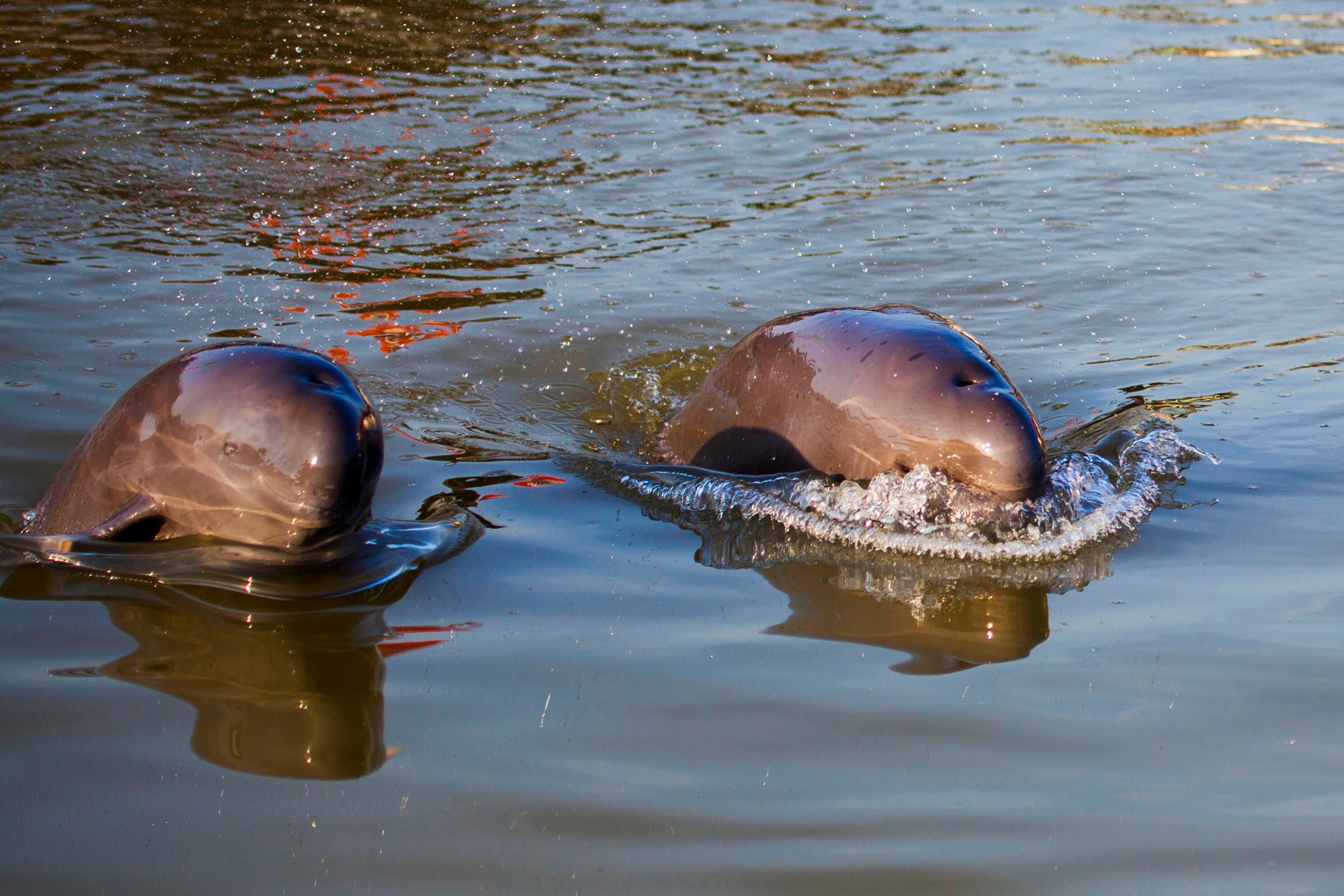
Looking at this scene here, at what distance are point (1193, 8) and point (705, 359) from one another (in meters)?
14.6

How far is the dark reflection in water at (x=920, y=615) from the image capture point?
3992mm

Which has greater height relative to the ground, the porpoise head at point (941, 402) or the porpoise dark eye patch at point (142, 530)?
the porpoise head at point (941, 402)

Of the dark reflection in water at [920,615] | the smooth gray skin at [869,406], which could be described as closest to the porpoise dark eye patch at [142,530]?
the dark reflection in water at [920,615]

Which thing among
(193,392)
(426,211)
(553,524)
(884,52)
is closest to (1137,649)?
(553,524)

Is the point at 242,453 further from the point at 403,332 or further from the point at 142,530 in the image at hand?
the point at 403,332

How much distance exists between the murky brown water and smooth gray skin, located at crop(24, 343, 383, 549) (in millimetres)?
288

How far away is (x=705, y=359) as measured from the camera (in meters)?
8.12

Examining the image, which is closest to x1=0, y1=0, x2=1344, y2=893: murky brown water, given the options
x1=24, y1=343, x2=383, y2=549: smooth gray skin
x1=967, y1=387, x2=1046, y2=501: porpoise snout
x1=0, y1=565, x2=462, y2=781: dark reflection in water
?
x1=0, y1=565, x2=462, y2=781: dark reflection in water

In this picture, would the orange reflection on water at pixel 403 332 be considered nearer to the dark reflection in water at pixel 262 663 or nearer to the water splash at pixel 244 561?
the water splash at pixel 244 561

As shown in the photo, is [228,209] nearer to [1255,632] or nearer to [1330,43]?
[1255,632]

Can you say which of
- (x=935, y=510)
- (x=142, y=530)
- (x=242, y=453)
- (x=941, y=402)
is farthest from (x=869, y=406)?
(x=142, y=530)

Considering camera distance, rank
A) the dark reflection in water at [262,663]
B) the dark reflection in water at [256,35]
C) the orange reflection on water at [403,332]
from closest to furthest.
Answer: the dark reflection in water at [262,663], the orange reflection on water at [403,332], the dark reflection in water at [256,35]

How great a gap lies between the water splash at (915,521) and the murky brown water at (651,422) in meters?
0.11

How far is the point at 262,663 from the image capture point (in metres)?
3.78
